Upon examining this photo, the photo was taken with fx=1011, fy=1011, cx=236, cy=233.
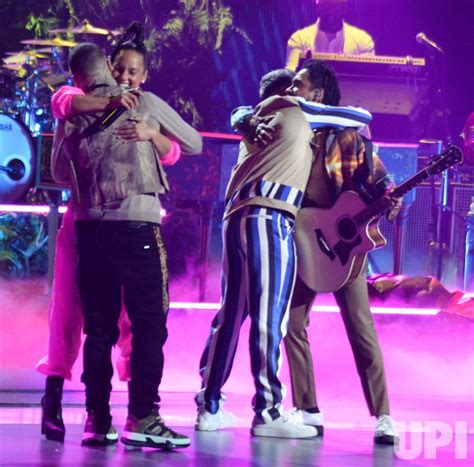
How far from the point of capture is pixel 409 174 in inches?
262

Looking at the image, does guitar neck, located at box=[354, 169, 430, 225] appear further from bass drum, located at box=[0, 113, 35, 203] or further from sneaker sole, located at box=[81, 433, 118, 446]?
bass drum, located at box=[0, 113, 35, 203]

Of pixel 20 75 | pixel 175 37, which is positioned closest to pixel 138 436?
pixel 20 75

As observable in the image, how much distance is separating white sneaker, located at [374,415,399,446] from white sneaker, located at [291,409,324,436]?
25 cm

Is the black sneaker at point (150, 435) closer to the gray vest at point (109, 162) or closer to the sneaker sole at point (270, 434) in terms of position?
the sneaker sole at point (270, 434)

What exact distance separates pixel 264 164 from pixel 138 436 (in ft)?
3.68

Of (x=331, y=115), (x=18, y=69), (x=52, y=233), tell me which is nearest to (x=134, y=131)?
(x=331, y=115)

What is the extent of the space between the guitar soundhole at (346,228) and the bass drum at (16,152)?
359 cm

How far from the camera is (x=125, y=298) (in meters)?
3.29

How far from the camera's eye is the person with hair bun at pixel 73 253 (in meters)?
3.29

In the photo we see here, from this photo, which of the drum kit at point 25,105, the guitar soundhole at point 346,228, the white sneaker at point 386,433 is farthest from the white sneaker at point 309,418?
the drum kit at point 25,105

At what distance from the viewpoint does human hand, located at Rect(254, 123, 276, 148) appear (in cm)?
377

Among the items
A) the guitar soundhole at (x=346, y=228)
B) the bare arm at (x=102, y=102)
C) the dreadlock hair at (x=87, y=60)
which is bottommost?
the guitar soundhole at (x=346, y=228)

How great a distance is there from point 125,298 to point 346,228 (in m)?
1.04

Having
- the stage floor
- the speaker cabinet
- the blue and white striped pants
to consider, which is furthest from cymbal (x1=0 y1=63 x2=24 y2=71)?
the blue and white striped pants
